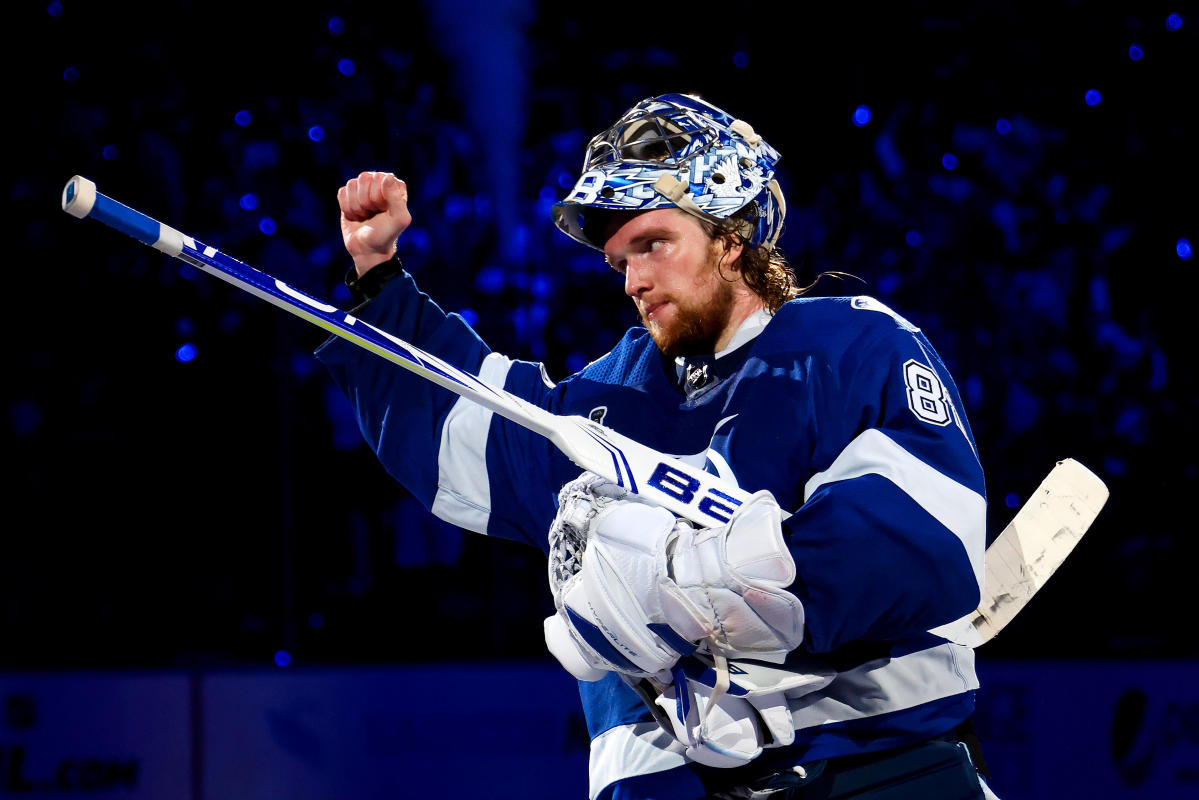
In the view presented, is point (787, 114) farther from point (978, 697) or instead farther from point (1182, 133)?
point (978, 697)

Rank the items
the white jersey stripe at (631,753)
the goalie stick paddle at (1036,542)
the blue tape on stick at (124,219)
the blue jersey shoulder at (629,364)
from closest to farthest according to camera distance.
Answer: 1. the blue tape on stick at (124,219)
2. the white jersey stripe at (631,753)
3. the goalie stick paddle at (1036,542)
4. the blue jersey shoulder at (629,364)

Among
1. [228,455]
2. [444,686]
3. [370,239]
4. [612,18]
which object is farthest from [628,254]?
[612,18]

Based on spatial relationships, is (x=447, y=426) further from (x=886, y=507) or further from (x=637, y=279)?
(x=886, y=507)

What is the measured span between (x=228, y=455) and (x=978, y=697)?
2.65 metres

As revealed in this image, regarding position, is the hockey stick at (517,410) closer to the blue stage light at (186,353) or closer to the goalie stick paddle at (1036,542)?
the goalie stick paddle at (1036,542)

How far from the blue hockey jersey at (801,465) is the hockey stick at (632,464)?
69mm

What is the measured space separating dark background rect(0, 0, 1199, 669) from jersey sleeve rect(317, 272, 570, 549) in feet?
7.83

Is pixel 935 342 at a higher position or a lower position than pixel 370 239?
higher

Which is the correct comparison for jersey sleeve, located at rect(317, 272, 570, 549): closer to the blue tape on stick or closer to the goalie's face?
the goalie's face

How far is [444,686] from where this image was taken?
11.2 feet

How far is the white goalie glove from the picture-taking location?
50.1 inches

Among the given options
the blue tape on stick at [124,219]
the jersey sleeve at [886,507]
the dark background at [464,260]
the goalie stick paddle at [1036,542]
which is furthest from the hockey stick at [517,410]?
the dark background at [464,260]

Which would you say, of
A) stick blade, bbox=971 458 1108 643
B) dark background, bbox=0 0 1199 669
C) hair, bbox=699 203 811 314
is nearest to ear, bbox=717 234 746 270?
hair, bbox=699 203 811 314

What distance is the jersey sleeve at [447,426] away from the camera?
182 cm
